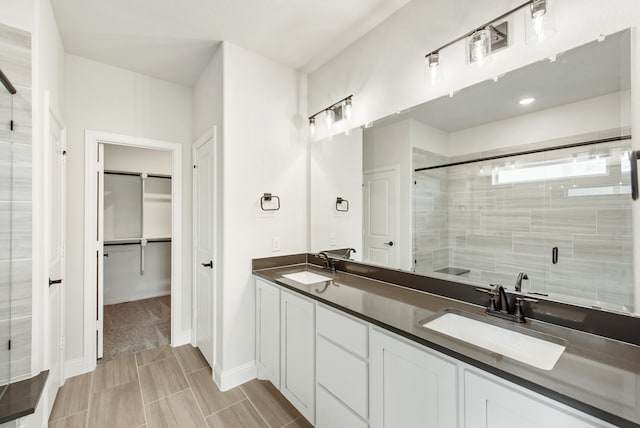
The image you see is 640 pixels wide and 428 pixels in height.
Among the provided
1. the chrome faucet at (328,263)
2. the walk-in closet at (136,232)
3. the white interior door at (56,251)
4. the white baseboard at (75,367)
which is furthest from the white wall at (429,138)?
the walk-in closet at (136,232)

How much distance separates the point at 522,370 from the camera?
869 mm

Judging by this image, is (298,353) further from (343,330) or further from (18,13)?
(18,13)

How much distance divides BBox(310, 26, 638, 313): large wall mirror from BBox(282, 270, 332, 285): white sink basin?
1.47 feet

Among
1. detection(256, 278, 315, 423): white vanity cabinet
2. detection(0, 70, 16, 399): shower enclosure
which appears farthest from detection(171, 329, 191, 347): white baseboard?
detection(0, 70, 16, 399): shower enclosure

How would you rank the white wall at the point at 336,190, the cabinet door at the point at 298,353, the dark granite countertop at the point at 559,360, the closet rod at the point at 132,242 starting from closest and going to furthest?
the dark granite countertop at the point at 559,360 < the cabinet door at the point at 298,353 < the white wall at the point at 336,190 < the closet rod at the point at 132,242

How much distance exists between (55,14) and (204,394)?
115 inches

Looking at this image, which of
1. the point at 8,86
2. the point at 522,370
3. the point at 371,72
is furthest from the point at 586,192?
the point at 8,86

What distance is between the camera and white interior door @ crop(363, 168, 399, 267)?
1.96 m

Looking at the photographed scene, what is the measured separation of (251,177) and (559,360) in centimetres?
214

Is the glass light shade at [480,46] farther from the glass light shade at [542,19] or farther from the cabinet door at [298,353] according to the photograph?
the cabinet door at [298,353]

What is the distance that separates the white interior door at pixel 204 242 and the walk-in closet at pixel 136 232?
4.21ft

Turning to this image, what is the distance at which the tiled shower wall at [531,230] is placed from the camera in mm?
1103

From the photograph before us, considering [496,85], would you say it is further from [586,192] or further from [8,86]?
[8,86]

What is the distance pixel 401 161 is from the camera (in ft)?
6.30
